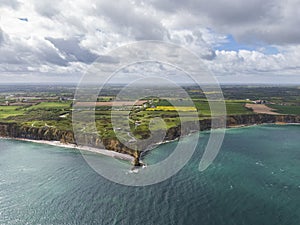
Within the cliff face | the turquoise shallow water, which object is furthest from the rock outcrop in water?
the turquoise shallow water

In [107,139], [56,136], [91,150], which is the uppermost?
[107,139]

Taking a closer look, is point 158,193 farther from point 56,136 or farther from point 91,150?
point 56,136

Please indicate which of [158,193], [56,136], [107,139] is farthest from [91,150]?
[158,193]

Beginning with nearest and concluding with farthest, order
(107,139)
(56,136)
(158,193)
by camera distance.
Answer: (158,193), (107,139), (56,136)

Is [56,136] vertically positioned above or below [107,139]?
below

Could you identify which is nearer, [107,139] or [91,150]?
[91,150]

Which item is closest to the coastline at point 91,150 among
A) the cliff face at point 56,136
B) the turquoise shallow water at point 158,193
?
the cliff face at point 56,136

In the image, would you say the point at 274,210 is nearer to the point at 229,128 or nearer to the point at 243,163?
the point at 243,163

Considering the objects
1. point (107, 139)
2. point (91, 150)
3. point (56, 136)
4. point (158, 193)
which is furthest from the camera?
point (56, 136)
